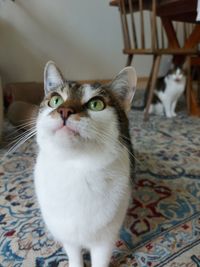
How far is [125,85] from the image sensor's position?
638 millimetres

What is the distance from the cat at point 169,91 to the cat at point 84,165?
1.63 m

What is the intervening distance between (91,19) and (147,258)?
2386 mm

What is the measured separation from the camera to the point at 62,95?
0.59m

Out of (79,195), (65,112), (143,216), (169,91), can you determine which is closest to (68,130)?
(65,112)

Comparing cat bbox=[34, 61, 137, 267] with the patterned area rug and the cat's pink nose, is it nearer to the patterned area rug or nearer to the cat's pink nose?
the cat's pink nose

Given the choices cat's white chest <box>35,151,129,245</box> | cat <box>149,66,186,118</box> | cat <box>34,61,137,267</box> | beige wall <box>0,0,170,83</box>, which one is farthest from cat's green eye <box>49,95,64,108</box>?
beige wall <box>0,0,170,83</box>

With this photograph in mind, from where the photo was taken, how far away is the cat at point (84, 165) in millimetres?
516

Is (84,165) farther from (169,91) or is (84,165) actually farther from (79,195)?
(169,91)

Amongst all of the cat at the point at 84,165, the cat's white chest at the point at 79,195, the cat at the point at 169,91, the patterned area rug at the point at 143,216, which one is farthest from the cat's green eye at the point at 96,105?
the cat at the point at 169,91

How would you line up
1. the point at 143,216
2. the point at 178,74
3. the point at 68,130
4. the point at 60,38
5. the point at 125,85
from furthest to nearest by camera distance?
1. the point at 60,38
2. the point at 178,74
3. the point at 143,216
4. the point at 125,85
5. the point at 68,130

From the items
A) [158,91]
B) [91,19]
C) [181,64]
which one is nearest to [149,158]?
[158,91]

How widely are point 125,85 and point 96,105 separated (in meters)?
0.11

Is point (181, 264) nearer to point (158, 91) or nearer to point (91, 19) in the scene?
point (158, 91)

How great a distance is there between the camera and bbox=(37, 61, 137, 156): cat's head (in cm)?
51
